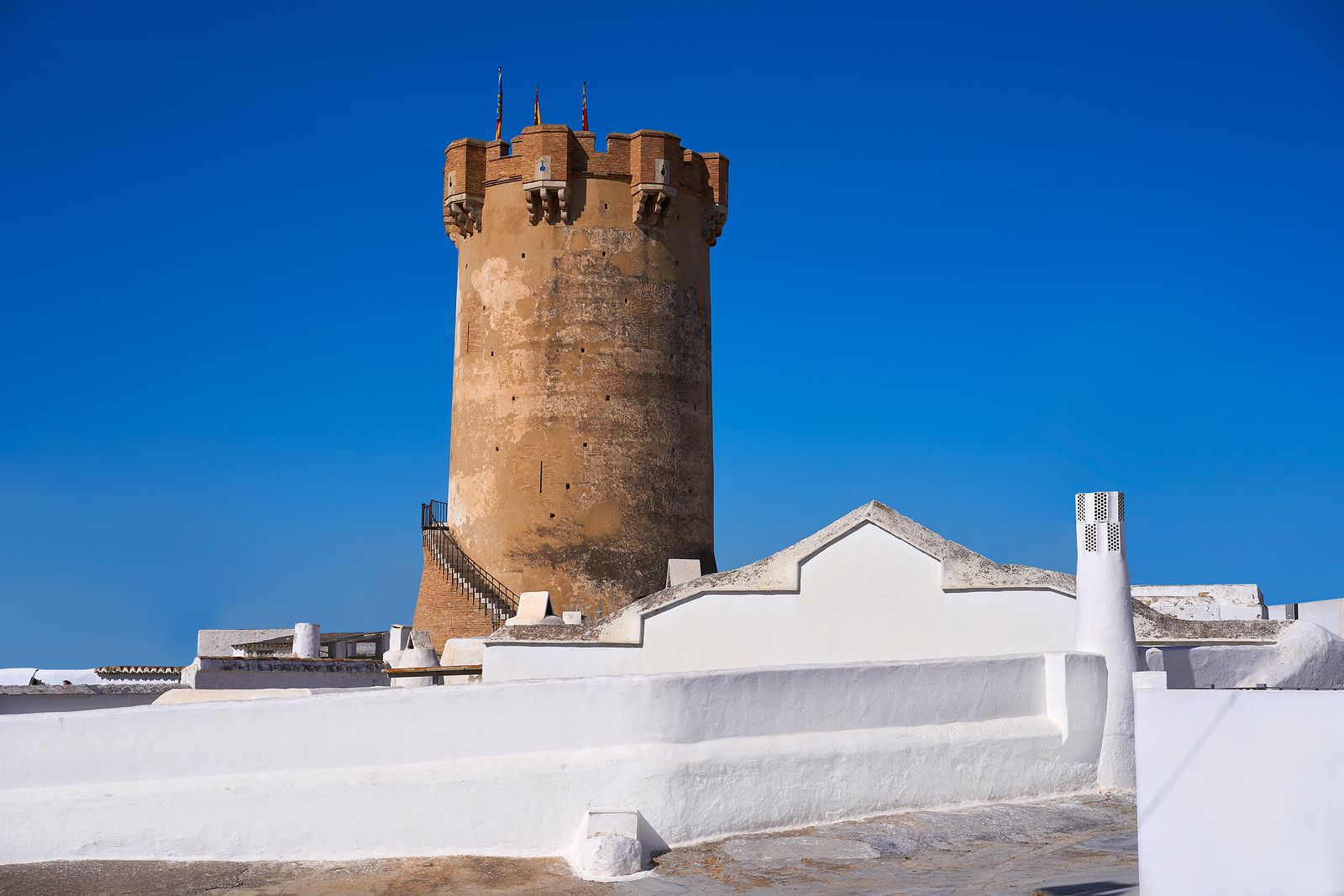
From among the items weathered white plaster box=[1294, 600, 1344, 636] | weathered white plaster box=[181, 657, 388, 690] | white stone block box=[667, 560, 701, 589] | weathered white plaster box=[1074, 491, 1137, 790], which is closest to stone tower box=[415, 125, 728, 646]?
white stone block box=[667, 560, 701, 589]

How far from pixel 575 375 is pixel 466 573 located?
4032 millimetres

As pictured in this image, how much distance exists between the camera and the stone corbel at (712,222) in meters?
26.2

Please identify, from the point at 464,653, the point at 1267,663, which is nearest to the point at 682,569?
the point at 464,653

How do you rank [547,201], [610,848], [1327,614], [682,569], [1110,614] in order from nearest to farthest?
1. [610,848]
2. [1110,614]
3. [1327,614]
4. [682,569]
5. [547,201]

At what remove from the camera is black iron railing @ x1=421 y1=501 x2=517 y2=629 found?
24.0m

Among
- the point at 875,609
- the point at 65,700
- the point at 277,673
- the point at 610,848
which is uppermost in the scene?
the point at 875,609

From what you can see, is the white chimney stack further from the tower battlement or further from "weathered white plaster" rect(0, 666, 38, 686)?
the tower battlement

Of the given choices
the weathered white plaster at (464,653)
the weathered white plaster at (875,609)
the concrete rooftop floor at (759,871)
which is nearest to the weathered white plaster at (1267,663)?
the weathered white plaster at (875,609)

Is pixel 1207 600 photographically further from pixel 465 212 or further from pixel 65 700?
pixel 65 700

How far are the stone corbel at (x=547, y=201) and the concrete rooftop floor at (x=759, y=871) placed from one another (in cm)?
1664

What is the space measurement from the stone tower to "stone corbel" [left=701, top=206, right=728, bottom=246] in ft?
1.49

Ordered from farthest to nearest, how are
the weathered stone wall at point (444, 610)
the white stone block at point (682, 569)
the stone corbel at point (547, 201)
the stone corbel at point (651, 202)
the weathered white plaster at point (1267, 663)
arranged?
the stone corbel at point (651, 202) → the stone corbel at point (547, 201) → the weathered stone wall at point (444, 610) → the white stone block at point (682, 569) → the weathered white plaster at point (1267, 663)

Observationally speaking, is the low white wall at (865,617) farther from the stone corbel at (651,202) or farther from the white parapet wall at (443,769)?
the stone corbel at (651,202)

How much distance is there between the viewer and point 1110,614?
38.2 ft
